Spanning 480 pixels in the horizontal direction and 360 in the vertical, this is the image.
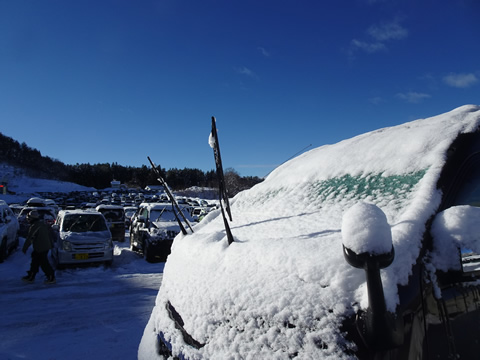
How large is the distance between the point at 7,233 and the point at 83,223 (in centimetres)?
196

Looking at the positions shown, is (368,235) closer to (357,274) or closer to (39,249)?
(357,274)

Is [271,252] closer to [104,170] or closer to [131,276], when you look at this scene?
[131,276]

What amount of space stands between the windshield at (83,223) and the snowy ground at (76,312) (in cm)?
129

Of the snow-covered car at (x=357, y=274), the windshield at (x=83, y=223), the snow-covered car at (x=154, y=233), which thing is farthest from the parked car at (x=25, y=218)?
the snow-covered car at (x=357, y=274)

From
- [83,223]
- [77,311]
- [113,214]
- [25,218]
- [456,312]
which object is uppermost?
[25,218]

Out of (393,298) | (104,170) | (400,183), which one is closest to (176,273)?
(393,298)

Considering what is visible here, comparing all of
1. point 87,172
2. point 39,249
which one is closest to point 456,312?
point 39,249

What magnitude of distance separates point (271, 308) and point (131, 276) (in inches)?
284

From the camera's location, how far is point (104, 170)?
336 feet

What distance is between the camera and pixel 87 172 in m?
100

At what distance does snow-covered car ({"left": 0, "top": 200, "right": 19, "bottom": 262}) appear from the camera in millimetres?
8539

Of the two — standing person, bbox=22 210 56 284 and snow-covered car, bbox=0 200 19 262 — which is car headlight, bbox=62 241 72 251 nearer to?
standing person, bbox=22 210 56 284

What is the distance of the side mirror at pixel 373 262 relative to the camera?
113 cm

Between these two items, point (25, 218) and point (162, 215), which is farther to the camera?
point (25, 218)
